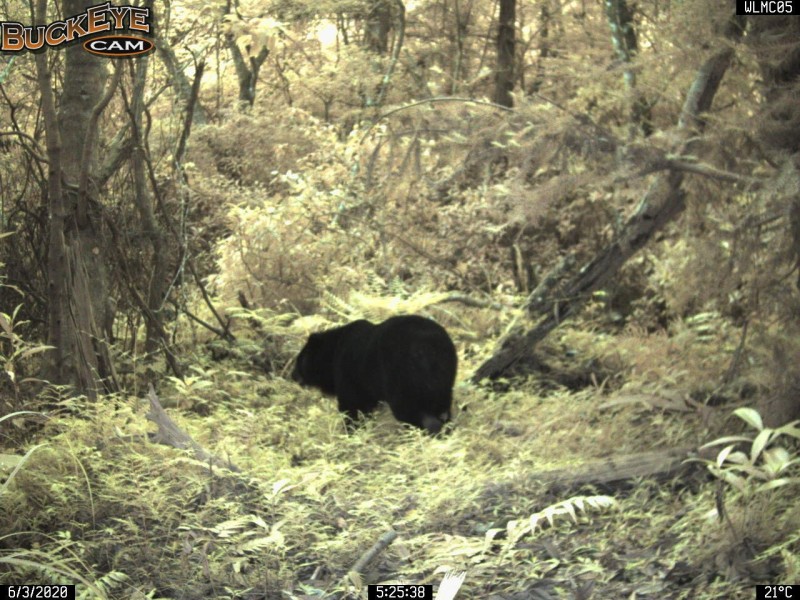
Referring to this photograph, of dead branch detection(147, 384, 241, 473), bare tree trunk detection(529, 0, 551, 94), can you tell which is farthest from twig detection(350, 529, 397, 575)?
bare tree trunk detection(529, 0, 551, 94)

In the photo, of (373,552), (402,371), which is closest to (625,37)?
(402,371)

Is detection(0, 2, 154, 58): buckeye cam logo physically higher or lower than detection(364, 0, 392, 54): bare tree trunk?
lower

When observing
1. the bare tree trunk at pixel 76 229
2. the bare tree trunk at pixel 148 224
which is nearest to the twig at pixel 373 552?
the bare tree trunk at pixel 76 229

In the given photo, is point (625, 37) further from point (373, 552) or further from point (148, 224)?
point (373, 552)

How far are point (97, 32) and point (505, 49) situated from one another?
691cm

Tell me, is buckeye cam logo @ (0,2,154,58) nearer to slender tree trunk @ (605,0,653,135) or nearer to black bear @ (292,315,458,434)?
black bear @ (292,315,458,434)

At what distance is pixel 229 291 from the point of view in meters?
8.87

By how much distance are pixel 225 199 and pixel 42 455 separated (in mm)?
6224

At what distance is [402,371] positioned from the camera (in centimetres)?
659

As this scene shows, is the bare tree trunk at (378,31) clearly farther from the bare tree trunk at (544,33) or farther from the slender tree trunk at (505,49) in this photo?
the slender tree trunk at (505,49)

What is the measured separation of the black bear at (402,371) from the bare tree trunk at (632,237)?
1.07m

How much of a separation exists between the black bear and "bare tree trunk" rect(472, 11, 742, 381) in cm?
107

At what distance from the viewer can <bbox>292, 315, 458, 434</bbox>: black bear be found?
21.4 feet

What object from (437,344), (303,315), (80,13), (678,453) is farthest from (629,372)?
(80,13)
